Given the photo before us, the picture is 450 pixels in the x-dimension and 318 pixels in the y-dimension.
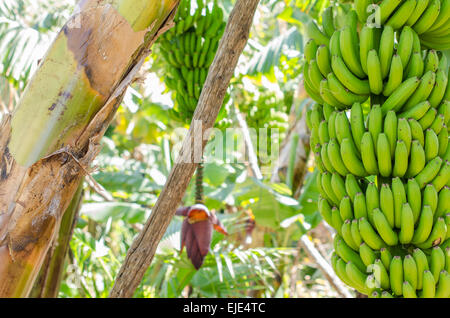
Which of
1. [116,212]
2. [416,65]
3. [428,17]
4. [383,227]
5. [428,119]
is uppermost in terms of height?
[428,17]

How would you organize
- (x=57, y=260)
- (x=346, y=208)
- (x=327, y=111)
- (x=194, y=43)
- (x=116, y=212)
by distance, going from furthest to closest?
(x=116, y=212), (x=194, y=43), (x=57, y=260), (x=327, y=111), (x=346, y=208)

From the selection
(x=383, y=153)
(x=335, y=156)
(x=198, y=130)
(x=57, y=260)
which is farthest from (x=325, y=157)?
(x=57, y=260)

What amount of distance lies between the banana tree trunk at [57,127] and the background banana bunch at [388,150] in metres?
0.44

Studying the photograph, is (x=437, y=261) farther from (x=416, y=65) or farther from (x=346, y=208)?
(x=416, y=65)

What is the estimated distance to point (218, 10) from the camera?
6.61 feet

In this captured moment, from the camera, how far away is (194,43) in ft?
6.65

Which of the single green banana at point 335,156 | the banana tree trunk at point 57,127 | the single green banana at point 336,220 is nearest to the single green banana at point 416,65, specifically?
the single green banana at point 335,156

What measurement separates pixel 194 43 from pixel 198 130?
951 mm

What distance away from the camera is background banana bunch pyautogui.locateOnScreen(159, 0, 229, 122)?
200 cm

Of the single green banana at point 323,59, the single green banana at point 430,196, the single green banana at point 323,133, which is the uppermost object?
the single green banana at point 323,59

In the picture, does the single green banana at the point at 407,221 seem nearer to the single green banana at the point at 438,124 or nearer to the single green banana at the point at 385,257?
the single green banana at the point at 385,257

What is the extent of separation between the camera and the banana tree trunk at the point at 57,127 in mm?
839

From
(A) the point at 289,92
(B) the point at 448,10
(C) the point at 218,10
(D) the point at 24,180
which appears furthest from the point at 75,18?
(A) the point at 289,92
